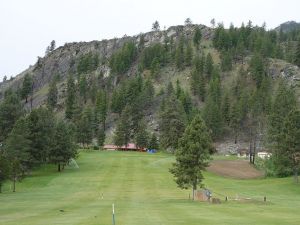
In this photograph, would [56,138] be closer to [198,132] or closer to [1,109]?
[1,109]

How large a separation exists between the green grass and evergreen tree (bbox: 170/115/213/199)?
279 cm

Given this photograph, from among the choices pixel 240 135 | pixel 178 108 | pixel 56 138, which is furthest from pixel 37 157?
pixel 240 135

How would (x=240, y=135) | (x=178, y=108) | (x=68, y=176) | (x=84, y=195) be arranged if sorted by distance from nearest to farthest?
(x=84, y=195) < (x=68, y=176) < (x=178, y=108) < (x=240, y=135)

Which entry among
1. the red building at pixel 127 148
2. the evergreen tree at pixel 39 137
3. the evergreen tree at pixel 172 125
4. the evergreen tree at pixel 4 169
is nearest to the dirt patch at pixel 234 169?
the evergreen tree at pixel 172 125

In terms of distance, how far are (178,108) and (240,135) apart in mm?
41805

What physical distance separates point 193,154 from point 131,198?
887cm

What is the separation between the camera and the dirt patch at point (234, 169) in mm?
94256

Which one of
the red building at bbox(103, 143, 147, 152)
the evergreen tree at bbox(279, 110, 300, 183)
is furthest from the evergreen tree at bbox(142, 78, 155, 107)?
the evergreen tree at bbox(279, 110, 300, 183)

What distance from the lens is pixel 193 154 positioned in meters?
55.2

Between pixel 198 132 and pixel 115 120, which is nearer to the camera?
pixel 198 132

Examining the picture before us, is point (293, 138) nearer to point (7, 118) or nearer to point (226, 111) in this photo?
point (7, 118)

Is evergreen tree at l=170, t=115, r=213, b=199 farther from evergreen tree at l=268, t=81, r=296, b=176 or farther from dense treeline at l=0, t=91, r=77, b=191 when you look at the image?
dense treeline at l=0, t=91, r=77, b=191

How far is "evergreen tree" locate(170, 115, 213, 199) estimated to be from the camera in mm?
55156

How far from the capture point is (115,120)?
636 feet
